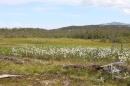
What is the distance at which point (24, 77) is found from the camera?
2266cm

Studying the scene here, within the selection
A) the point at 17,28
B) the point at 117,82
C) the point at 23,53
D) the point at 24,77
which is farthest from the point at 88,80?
the point at 17,28

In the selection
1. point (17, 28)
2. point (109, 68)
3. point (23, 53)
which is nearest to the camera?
point (109, 68)

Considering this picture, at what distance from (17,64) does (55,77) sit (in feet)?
25.8

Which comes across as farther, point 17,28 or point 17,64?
point 17,28

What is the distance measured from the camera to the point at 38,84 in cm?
2133

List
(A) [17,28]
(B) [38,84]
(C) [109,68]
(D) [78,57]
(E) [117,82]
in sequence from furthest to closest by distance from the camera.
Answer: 1. (A) [17,28]
2. (D) [78,57]
3. (C) [109,68]
4. (E) [117,82]
5. (B) [38,84]

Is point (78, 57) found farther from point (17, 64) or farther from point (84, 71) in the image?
point (84, 71)

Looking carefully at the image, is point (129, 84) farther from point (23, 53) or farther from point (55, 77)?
point (23, 53)

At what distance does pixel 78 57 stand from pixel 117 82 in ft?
59.2

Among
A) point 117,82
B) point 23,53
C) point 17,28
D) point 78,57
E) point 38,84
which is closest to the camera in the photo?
point 38,84

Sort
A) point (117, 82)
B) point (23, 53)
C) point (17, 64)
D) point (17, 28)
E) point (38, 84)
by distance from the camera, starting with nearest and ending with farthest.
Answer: point (38, 84) < point (117, 82) < point (17, 64) < point (23, 53) < point (17, 28)

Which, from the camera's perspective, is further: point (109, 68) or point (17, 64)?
point (17, 64)

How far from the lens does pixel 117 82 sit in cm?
2298

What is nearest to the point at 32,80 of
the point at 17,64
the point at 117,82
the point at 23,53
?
the point at 117,82
